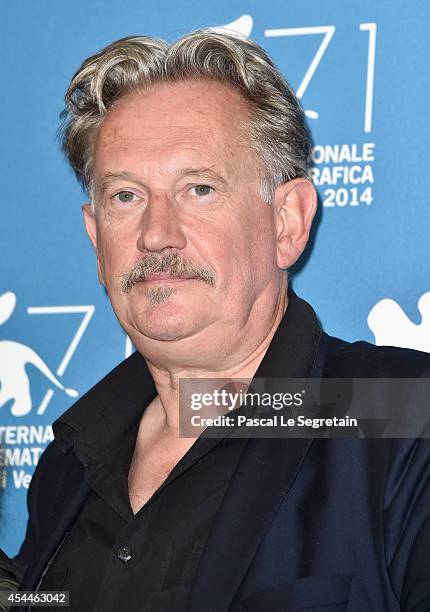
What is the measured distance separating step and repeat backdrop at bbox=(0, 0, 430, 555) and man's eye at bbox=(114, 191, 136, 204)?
474 millimetres

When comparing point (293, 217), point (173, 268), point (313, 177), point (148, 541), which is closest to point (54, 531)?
point (148, 541)

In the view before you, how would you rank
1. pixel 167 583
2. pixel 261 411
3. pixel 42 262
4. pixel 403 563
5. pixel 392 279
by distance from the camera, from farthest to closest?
1. pixel 42 262
2. pixel 392 279
3. pixel 261 411
4. pixel 167 583
5. pixel 403 563

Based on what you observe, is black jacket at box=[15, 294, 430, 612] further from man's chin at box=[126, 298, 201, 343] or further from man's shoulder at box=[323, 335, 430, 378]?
man's chin at box=[126, 298, 201, 343]

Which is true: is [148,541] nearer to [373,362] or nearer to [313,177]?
[373,362]

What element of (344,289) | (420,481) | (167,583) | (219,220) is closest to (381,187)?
(344,289)

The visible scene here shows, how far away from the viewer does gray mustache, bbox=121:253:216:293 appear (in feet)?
6.07

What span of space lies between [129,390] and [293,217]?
1.65 feet

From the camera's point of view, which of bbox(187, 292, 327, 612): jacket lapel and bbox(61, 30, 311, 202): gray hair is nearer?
bbox(187, 292, 327, 612): jacket lapel

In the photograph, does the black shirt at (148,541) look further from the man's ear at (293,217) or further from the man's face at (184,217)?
the man's ear at (293,217)

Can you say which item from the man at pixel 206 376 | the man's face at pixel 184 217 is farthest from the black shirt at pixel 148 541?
the man's face at pixel 184 217

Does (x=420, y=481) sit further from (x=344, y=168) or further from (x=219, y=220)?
(x=344, y=168)

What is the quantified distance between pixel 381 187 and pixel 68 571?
1.01 meters

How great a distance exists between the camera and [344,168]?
2.20 meters

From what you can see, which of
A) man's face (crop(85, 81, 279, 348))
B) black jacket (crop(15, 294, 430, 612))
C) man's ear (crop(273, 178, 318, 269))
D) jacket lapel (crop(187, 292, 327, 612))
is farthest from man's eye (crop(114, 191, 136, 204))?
black jacket (crop(15, 294, 430, 612))
